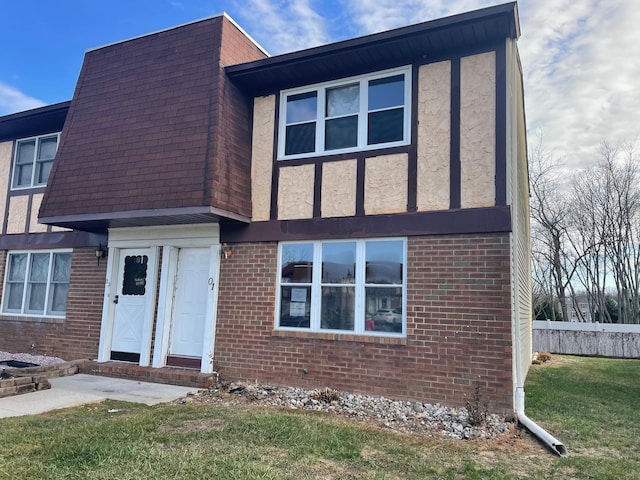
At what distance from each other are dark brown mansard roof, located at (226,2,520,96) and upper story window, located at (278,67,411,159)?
7.6 inches

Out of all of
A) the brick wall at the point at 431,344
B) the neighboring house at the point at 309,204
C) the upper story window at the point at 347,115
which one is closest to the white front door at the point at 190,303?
the neighboring house at the point at 309,204

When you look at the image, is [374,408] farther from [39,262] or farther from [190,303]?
[39,262]

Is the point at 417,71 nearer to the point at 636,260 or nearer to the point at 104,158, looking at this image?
the point at 104,158

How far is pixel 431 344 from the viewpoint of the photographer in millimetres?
6922

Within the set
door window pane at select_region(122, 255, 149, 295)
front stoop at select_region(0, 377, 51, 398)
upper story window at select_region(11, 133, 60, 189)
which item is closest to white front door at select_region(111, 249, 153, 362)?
door window pane at select_region(122, 255, 149, 295)

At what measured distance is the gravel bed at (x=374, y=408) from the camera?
5.86m

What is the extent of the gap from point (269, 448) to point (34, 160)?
33.8 ft

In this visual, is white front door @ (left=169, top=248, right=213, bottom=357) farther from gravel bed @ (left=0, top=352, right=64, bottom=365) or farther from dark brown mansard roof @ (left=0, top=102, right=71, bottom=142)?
→ dark brown mansard roof @ (left=0, top=102, right=71, bottom=142)

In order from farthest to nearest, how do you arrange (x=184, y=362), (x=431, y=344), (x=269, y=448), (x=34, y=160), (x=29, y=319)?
(x=34, y=160)
(x=29, y=319)
(x=184, y=362)
(x=431, y=344)
(x=269, y=448)

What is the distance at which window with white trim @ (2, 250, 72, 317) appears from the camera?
10648 millimetres

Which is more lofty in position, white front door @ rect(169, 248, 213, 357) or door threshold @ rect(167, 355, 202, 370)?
white front door @ rect(169, 248, 213, 357)

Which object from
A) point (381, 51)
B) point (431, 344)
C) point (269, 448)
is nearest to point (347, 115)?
point (381, 51)

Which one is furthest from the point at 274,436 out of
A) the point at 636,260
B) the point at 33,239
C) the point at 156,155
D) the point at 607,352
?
the point at 636,260

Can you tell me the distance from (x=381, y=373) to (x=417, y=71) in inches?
193
